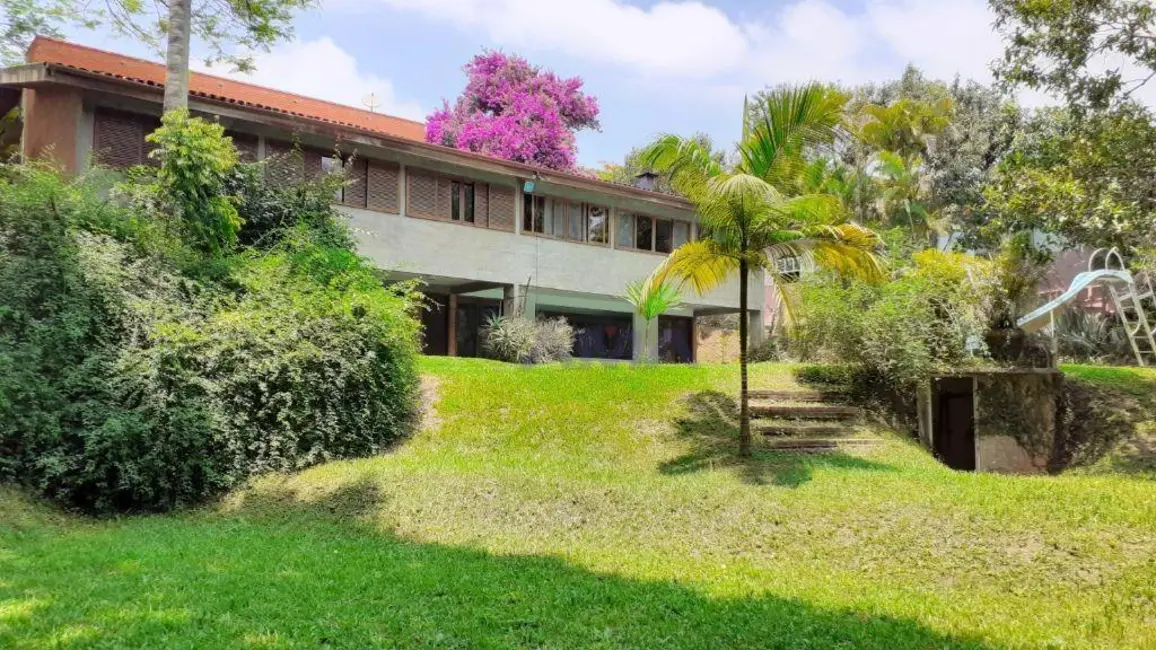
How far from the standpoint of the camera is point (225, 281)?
40.1 ft

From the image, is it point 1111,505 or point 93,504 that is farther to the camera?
point 93,504

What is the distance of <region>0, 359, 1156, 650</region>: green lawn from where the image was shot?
5043mm

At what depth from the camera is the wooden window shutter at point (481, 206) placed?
19.7 metres

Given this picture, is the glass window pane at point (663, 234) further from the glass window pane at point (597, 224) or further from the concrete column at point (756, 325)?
the concrete column at point (756, 325)

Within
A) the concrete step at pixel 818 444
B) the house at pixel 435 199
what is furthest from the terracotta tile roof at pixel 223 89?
the concrete step at pixel 818 444

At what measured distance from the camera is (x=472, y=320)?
Answer: 2256 centimetres

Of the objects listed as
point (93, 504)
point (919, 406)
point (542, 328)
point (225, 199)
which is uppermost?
point (225, 199)

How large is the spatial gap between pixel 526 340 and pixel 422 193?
4.29m

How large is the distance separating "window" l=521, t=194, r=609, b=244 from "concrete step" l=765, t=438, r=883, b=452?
997cm

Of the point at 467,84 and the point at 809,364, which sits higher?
the point at 467,84

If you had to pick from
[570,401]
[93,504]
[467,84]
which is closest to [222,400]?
[93,504]

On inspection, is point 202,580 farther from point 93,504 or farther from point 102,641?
point 93,504

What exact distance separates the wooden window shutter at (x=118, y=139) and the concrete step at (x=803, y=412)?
1272 cm

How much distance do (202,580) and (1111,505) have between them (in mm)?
9134
